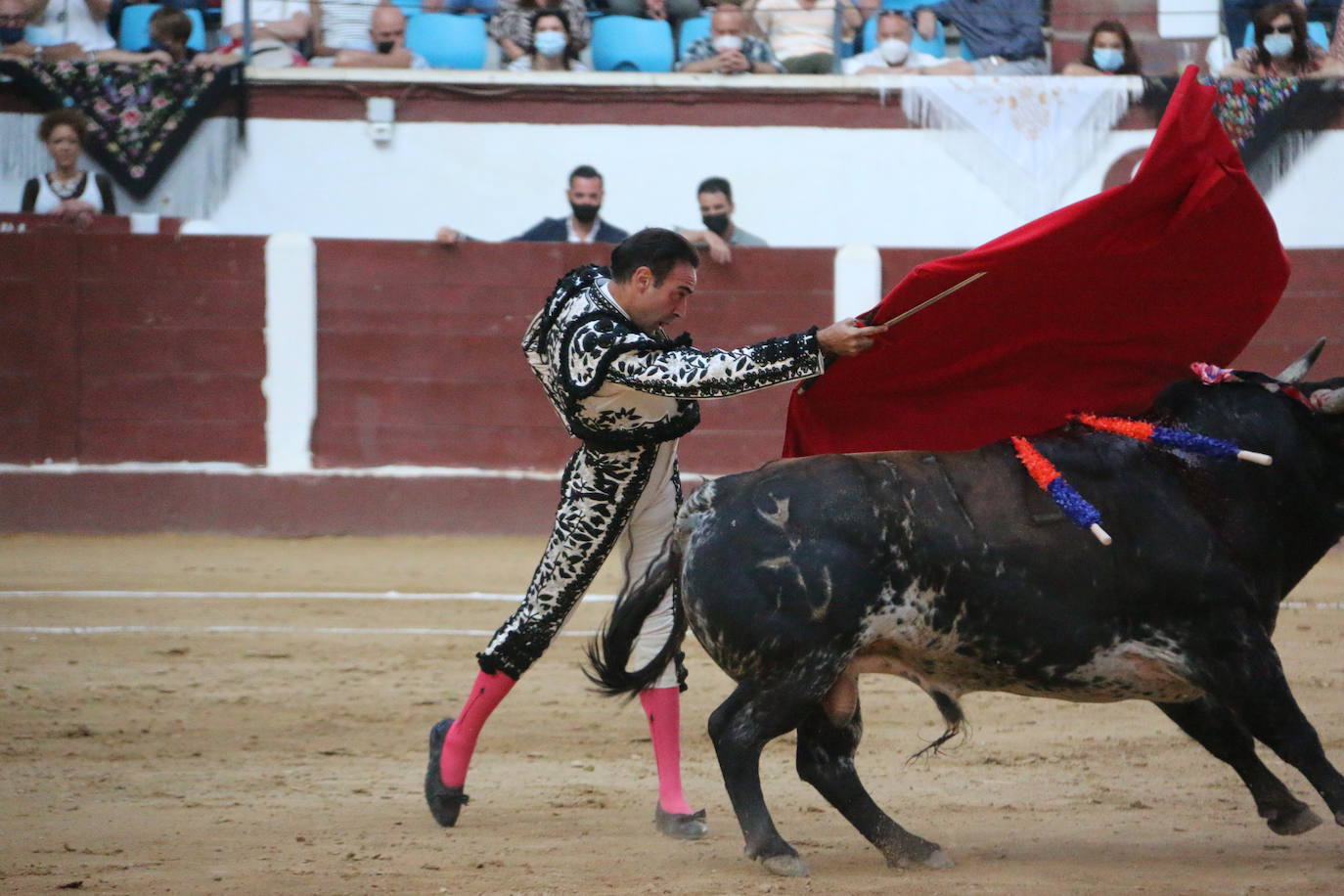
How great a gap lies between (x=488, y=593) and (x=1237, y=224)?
3.65 metres

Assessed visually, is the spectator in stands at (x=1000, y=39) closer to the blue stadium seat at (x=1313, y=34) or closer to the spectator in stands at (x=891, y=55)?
the spectator in stands at (x=891, y=55)

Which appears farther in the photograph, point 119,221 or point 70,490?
point 119,221

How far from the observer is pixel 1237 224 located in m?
2.94

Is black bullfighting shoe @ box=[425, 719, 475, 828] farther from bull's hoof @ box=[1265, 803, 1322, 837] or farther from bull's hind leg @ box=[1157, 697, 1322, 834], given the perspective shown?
bull's hoof @ box=[1265, 803, 1322, 837]

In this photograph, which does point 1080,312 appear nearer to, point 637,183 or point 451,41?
point 637,183

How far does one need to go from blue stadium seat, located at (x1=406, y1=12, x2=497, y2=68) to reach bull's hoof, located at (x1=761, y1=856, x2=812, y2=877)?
6477mm

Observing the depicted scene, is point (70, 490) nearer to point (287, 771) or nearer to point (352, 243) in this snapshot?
point (352, 243)

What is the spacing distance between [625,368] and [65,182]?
6.13m

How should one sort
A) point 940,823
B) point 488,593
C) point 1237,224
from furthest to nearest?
point 488,593 < point 940,823 < point 1237,224

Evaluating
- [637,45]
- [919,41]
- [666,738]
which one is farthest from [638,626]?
[919,41]

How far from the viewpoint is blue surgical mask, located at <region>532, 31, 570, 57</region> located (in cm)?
840

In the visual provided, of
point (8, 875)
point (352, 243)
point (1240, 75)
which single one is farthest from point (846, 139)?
point (8, 875)

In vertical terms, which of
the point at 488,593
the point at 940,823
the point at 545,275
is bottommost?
the point at 488,593

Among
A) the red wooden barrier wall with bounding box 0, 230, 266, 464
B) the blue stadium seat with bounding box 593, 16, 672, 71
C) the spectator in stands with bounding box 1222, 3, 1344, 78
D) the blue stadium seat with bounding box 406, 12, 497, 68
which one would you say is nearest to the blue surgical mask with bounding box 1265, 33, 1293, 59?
the spectator in stands with bounding box 1222, 3, 1344, 78
